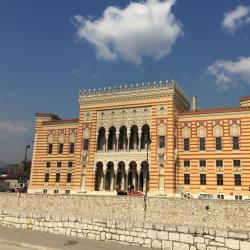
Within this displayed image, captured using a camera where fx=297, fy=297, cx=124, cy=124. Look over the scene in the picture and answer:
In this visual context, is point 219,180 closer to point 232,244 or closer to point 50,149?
point 232,244

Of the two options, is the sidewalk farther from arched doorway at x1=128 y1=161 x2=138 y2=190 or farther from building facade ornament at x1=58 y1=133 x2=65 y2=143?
building facade ornament at x1=58 y1=133 x2=65 y2=143

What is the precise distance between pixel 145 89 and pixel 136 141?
8637 millimetres

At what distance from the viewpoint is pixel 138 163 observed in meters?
45.2

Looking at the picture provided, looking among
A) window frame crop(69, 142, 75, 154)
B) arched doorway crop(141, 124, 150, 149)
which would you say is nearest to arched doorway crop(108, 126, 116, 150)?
arched doorway crop(141, 124, 150, 149)

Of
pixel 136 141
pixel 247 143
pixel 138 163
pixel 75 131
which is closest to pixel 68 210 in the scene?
pixel 138 163

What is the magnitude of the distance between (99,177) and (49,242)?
31.8m

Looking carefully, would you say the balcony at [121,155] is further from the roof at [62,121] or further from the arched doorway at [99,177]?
the roof at [62,121]

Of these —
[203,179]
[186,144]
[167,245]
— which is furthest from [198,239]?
[186,144]

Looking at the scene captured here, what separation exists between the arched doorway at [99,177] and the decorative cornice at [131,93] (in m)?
10.9

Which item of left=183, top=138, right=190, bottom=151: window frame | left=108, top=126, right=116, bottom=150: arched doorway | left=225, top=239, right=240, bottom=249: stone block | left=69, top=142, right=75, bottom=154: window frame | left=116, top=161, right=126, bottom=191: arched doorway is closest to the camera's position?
left=225, top=239, right=240, bottom=249: stone block

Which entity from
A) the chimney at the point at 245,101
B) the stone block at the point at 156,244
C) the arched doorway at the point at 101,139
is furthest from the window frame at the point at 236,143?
the stone block at the point at 156,244

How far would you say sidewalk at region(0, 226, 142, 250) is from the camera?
626 inches

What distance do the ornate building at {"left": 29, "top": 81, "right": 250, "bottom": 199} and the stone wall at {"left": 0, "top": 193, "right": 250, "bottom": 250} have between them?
9.54m

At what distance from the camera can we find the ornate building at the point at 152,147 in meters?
42.9
